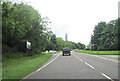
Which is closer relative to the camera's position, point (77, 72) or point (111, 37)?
point (77, 72)

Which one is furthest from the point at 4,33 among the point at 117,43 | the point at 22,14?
the point at 117,43

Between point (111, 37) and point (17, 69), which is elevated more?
point (111, 37)

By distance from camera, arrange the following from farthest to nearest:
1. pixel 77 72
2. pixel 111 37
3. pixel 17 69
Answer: pixel 111 37 → pixel 17 69 → pixel 77 72

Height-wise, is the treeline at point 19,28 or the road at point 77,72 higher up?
the treeline at point 19,28

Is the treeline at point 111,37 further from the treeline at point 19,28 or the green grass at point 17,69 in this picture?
the green grass at point 17,69

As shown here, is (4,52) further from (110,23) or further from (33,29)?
(110,23)

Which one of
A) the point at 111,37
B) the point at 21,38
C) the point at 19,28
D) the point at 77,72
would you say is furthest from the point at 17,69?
the point at 111,37

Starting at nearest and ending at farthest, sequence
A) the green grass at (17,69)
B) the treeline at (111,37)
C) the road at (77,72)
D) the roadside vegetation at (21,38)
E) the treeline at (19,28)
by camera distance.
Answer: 1. the road at (77,72)
2. the green grass at (17,69)
3. the roadside vegetation at (21,38)
4. the treeline at (19,28)
5. the treeline at (111,37)

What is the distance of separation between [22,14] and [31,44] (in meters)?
7.05

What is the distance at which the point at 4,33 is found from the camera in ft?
67.4

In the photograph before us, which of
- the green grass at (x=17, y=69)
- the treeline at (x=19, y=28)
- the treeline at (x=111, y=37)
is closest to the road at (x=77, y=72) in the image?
the green grass at (x=17, y=69)

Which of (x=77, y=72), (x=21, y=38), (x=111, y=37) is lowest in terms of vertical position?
(x=77, y=72)

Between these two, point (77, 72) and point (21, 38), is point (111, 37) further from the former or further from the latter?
point (77, 72)

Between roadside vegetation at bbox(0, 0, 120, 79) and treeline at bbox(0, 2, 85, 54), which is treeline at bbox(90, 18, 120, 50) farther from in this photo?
treeline at bbox(0, 2, 85, 54)
